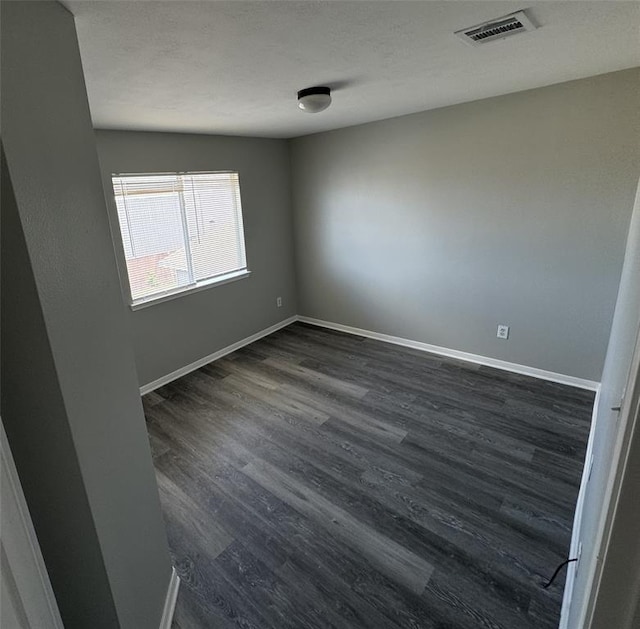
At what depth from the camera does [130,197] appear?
3.08 meters

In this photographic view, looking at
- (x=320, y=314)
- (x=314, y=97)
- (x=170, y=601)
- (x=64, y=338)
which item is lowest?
(x=170, y=601)

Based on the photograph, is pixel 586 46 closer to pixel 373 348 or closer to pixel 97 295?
pixel 97 295

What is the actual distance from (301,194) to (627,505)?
4413 mm

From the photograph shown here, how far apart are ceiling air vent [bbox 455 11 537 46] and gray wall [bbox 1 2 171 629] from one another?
1472 millimetres

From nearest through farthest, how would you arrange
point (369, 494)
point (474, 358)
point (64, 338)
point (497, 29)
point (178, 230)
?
point (64, 338) → point (497, 29) → point (369, 494) → point (178, 230) → point (474, 358)

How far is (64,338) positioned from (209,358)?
3.08 m

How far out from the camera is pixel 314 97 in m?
2.15

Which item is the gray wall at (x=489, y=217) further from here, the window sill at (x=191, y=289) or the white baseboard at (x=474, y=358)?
the window sill at (x=191, y=289)

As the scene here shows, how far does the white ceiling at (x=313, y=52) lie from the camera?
1216 millimetres

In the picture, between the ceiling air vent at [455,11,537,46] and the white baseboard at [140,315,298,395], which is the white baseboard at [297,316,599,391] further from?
the ceiling air vent at [455,11,537,46]

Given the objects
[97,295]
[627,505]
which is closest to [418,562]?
[627,505]

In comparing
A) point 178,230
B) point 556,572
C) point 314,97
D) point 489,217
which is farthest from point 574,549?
point 178,230

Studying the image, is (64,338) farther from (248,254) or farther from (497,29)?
(248,254)

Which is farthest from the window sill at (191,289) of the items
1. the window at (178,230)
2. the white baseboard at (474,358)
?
the white baseboard at (474,358)
